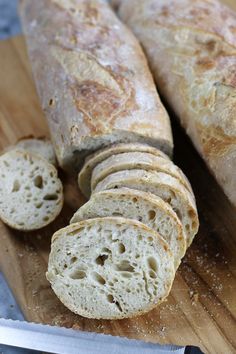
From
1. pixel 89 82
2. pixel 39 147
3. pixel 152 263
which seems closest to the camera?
pixel 152 263

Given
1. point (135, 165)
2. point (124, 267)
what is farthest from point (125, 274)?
point (135, 165)

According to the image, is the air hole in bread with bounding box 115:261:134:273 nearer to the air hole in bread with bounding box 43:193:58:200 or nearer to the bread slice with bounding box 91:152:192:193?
the bread slice with bounding box 91:152:192:193

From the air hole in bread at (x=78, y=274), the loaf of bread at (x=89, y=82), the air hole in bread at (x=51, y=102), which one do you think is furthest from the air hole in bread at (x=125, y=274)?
the air hole in bread at (x=51, y=102)

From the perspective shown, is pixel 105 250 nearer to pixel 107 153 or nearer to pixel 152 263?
pixel 152 263

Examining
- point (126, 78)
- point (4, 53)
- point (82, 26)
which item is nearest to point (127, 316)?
point (126, 78)

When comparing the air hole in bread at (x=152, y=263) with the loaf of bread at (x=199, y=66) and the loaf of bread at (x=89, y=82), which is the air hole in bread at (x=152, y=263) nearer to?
the loaf of bread at (x=199, y=66)

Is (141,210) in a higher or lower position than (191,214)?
higher
